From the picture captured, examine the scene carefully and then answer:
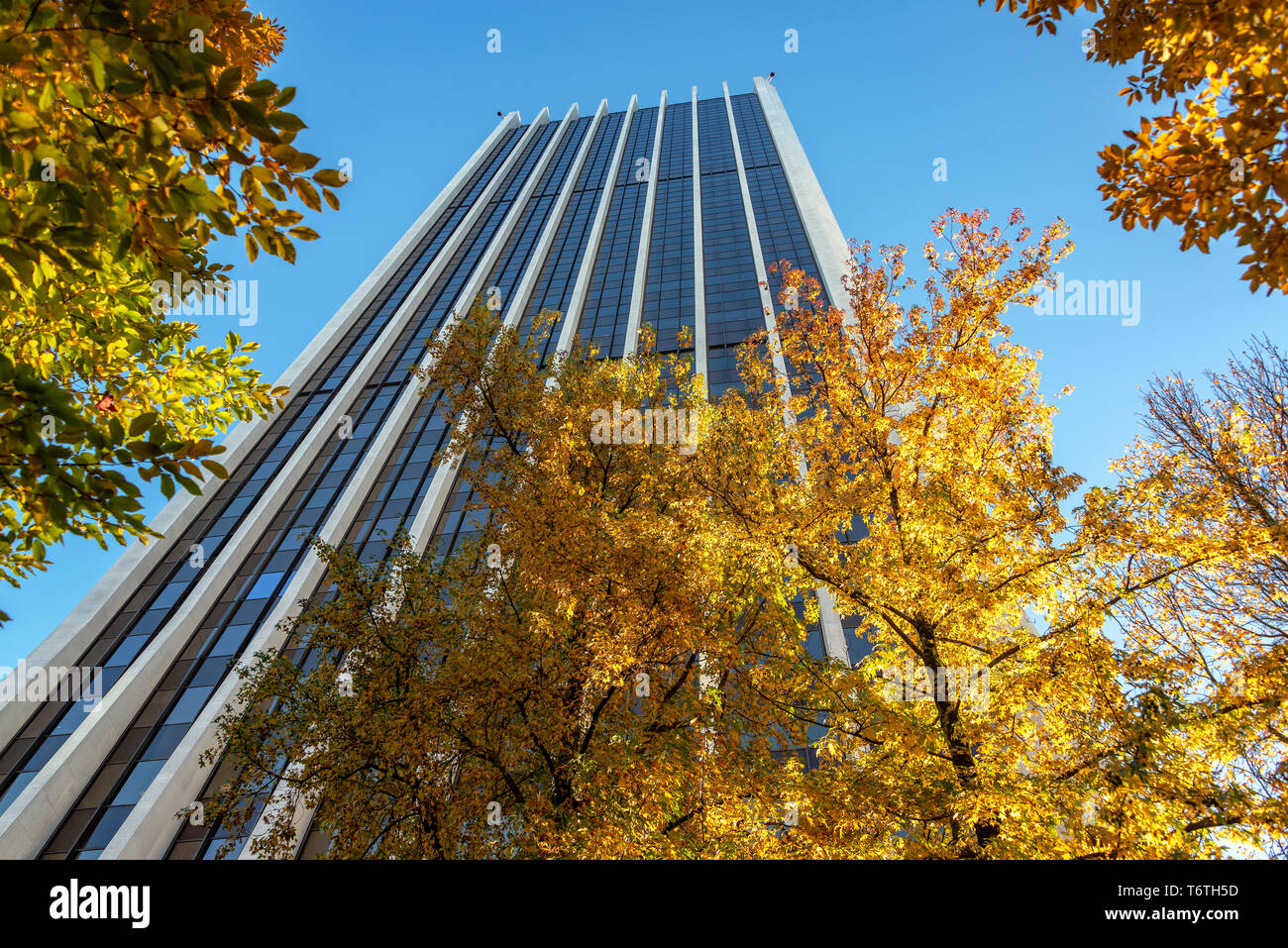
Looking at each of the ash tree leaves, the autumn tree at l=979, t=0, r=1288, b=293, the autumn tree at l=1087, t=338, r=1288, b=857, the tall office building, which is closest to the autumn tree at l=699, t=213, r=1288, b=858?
the autumn tree at l=1087, t=338, r=1288, b=857

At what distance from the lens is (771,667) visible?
8.05 meters

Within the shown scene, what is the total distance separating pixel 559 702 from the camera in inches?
326

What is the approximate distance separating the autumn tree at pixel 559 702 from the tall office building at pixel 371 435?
7.98 meters

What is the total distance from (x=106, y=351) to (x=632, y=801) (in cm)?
678

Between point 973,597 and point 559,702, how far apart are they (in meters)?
5.81

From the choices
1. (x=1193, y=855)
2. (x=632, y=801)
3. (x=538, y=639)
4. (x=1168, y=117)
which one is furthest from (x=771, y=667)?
(x=1168, y=117)

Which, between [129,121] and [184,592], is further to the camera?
[184,592]

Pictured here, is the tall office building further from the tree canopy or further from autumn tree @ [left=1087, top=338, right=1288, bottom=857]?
autumn tree @ [left=1087, top=338, right=1288, bottom=857]

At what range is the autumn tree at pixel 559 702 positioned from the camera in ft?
23.3

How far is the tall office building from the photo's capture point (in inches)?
712

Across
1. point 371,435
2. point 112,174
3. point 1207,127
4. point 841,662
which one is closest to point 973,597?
point 841,662

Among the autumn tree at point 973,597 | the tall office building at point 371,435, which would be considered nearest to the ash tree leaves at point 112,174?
the autumn tree at point 973,597

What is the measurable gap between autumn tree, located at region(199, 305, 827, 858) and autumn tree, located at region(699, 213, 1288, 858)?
3.03 feet

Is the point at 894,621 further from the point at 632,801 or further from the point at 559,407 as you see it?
the point at 559,407
